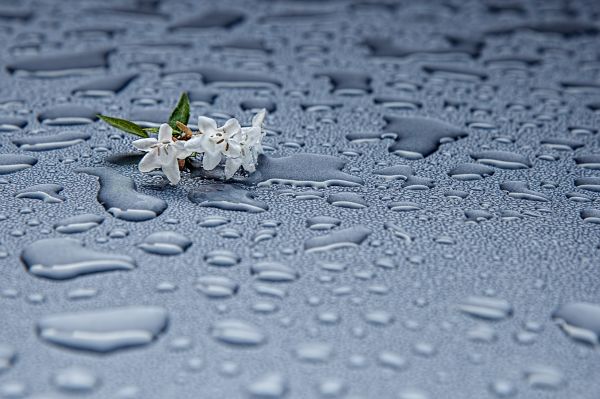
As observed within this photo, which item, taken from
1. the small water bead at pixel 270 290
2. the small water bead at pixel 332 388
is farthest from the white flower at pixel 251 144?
the small water bead at pixel 332 388

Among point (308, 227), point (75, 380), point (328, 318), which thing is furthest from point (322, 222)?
point (75, 380)

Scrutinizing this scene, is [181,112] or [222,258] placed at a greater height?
[181,112]

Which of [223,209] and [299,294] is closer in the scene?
[299,294]

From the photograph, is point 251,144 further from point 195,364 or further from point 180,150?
point 195,364

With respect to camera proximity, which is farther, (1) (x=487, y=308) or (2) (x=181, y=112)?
(2) (x=181, y=112)

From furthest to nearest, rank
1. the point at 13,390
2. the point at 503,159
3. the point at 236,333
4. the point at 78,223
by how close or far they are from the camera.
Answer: the point at 503,159
the point at 78,223
the point at 236,333
the point at 13,390

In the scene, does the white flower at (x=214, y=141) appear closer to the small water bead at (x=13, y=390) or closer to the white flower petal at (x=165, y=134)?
the white flower petal at (x=165, y=134)

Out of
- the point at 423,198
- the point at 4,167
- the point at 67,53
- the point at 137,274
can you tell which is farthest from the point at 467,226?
the point at 67,53

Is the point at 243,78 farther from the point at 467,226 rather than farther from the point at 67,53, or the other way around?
the point at 467,226
